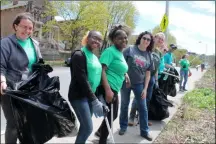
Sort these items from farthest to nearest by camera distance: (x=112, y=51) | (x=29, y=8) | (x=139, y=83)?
1. (x=139, y=83)
2. (x=112, y=51)
3. (x=29, y=8)

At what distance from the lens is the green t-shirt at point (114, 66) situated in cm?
344

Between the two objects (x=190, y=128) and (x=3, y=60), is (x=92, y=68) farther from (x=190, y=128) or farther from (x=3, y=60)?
(x=190, y=128)

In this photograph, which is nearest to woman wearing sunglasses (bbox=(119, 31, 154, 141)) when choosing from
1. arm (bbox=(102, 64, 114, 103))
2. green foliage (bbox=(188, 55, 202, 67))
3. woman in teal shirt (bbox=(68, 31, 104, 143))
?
arm (bbox=(102, 64, 114, 103))

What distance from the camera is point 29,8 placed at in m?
2.15

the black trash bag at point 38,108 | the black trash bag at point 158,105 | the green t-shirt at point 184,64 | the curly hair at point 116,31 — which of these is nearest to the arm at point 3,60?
the black trash bag at point 38,108

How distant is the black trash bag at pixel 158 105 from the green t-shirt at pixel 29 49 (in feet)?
10.7

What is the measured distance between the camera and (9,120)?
270cm

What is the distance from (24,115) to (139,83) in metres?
2.22

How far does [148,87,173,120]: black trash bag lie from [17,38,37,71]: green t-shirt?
3262 millimetres

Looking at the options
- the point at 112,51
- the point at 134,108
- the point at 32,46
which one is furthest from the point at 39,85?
the point at 134,108

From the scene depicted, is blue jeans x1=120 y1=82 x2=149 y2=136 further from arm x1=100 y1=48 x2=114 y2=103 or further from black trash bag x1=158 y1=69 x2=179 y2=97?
black trash bag x1=158 y1=69 x2=179 y2=97

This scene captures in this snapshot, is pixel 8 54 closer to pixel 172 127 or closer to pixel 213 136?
pixel 172 127

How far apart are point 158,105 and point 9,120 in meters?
3.27

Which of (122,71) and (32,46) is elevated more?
(32,46)
